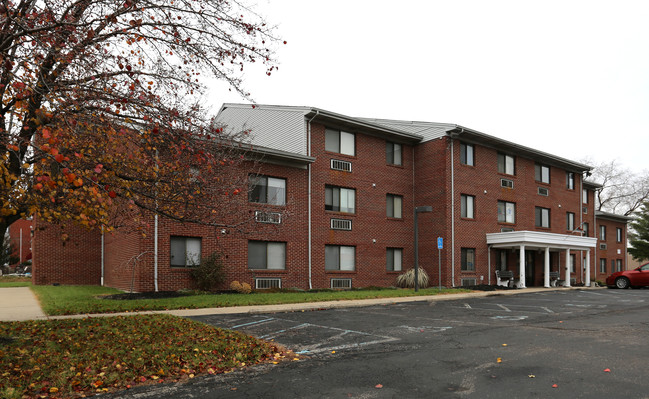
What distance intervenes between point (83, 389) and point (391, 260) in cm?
2214

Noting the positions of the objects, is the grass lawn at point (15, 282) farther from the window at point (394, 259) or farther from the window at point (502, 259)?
the window at point (502, 259)

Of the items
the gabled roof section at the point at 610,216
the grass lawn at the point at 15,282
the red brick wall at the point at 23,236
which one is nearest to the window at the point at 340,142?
the grass lawn at the point at 15,282

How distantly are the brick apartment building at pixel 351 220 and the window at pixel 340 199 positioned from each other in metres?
0.06

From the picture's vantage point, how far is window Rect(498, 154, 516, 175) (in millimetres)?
30266

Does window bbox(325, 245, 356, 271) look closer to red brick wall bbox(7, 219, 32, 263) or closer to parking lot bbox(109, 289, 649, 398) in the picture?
parking lot bbox(109, 289, 649, 398)

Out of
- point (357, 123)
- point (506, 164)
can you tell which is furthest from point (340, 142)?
point (506, 164)

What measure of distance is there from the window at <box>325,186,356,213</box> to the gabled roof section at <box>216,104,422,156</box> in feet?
8.33

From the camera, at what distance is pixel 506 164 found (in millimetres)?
30547

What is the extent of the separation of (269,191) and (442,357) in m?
15.8

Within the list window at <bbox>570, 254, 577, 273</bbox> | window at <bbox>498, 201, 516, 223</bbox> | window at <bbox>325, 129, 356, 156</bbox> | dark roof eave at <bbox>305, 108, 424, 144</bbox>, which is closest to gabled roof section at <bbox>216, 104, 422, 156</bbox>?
dark roof eave at <bbox>305, 108, 424, 144</bbox>

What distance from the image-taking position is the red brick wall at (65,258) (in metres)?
24.3

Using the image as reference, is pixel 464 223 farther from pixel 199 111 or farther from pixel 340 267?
pixel 199 111

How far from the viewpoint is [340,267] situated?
82.2ft

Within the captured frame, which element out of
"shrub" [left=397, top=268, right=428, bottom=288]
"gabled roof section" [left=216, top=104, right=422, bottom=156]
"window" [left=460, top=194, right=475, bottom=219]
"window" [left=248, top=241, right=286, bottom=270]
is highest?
"gabled roof section" [left=216, top=104, right=422, bottom=156]
